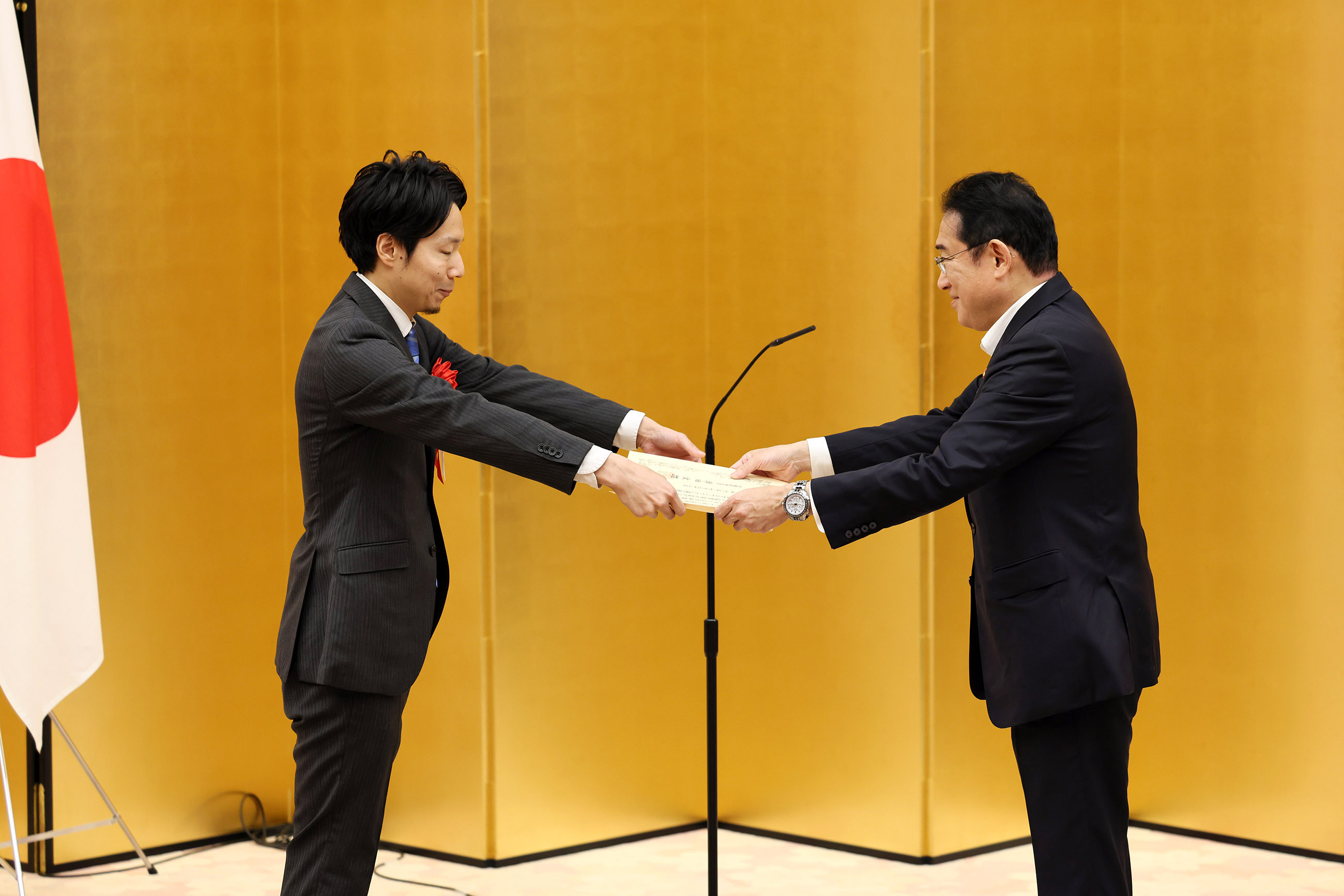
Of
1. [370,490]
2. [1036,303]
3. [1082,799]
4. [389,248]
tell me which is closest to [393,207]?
[389,248]

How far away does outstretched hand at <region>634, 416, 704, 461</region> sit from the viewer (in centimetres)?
292

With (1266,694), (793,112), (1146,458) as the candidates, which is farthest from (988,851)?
(793,112)

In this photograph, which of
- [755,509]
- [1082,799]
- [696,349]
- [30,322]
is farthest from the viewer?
[696,349]

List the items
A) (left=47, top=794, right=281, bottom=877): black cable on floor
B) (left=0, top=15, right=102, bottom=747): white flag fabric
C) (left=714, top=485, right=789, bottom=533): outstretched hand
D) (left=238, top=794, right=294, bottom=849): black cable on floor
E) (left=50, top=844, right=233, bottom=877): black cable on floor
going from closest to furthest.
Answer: (left=714, top=485, right=789, bottom=533): outstretched hand < (left=0, top=15, right=102, bottom=747): white flag fabric < (left=50, top=844, right=233, bottom=877): black cable on floor < (left=47, top=794, right=281, bottom=877): black cable on floor < (left=238, top=794, right=294, bottom=849): black cable on floor

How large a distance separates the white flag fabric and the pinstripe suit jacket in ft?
4.27

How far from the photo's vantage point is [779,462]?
2852mm

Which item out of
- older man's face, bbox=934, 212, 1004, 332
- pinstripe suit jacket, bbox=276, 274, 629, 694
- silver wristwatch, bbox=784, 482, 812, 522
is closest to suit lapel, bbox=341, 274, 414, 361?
pinstripe suit jacket, bbox=276, 274, 629, 694

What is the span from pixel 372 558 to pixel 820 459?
1.09 metres

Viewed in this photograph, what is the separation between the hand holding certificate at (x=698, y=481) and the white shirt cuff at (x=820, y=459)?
0.84 feet

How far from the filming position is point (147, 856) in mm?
3822

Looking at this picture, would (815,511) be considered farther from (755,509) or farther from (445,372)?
(445,372)

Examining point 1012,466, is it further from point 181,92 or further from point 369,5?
point 181,92

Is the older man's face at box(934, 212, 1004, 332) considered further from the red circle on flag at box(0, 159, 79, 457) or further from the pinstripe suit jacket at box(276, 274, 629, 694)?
the red circle on flag at box(0, 159, 79, 457)

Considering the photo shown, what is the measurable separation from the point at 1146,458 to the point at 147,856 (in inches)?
126
